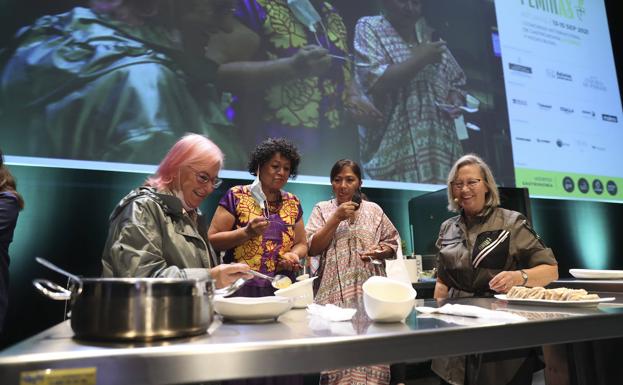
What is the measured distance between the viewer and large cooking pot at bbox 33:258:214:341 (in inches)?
25.0

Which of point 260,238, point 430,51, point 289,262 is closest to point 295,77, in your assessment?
point 430,51

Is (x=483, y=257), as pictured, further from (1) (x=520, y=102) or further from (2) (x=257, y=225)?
(1) (x=520, y=102)

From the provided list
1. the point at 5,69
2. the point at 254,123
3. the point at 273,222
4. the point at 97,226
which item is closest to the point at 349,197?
the point at 273,222

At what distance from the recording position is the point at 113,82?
2.61 meters

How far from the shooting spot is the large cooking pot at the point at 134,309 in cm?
64

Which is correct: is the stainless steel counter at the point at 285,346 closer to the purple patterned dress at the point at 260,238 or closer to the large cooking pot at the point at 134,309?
the large cooking pot at the point at 134,309

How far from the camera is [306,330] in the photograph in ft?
2.46

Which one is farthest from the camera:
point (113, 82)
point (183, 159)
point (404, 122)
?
point (404, 122)

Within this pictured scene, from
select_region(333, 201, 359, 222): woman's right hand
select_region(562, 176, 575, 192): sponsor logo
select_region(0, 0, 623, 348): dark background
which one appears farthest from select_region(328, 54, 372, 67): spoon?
select_region(562, 176, 575, 192): sponsor logo

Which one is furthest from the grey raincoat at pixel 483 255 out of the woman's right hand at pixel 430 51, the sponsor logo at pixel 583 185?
the sponsor logo at pixel 583 185

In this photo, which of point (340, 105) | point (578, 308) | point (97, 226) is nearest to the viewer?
point (578, 308)

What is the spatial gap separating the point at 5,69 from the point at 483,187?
2613mm

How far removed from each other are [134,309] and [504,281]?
1.22 metres

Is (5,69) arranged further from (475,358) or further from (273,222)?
(475,358)
